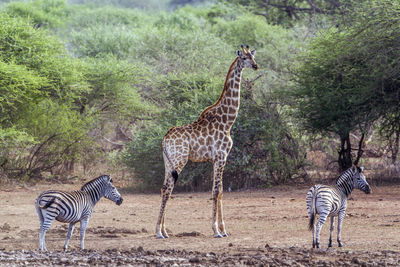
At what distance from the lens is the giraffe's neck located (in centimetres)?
1054

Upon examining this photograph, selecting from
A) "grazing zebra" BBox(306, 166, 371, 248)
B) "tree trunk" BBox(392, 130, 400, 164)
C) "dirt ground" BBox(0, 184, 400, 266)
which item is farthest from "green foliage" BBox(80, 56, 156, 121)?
"grazing zebra" BBox(306, 166, 371, 248)

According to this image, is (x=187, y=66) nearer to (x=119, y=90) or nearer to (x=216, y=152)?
(x=119, y=90)

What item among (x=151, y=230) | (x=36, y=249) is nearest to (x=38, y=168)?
(x=151, y=230)

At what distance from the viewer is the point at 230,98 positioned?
10609 millimetres

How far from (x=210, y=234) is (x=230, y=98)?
2291 millimetres

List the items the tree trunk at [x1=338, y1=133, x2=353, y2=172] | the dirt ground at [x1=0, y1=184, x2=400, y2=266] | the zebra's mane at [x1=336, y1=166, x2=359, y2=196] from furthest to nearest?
the tree trunk at [x1=338, y1=133, x2=353, y2=172], the zebra's mane at [x1=336, y1=166, x2=359, y2=196], the dirt ground at [x1=0, y1=184, x2=400, y2=266]

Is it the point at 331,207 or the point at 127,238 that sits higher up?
the point at 331,207

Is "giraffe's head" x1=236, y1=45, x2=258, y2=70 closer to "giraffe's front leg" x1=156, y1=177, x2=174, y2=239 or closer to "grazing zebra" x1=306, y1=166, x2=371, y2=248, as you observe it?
"giraffe's front leg" x1=156, y1=177, x2=174, y2=239

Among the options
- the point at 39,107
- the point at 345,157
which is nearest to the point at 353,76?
the point at 345,157

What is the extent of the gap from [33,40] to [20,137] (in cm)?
342

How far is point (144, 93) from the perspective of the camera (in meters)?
20.9

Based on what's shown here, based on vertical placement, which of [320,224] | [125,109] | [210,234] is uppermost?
[125,109]

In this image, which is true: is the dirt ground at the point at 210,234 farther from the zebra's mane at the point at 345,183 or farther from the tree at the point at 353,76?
the tree at the point at 353,76

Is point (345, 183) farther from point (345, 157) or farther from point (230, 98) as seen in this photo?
point (345, 157)
